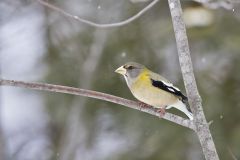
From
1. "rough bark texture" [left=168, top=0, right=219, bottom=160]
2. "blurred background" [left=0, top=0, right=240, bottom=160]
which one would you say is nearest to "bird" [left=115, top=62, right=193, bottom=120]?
"rough bark texture" [left=168, top=0, right=219, bottom=160]

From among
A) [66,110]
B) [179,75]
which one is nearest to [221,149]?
[179,75]

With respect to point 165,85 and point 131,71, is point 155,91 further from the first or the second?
point 131,71

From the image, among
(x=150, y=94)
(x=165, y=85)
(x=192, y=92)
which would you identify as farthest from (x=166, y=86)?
(x=192, y=92)

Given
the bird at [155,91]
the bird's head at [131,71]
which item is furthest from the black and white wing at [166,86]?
the bird's head at [131,71]

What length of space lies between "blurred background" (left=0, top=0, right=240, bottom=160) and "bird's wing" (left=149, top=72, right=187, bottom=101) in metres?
2.25

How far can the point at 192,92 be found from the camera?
3.38m

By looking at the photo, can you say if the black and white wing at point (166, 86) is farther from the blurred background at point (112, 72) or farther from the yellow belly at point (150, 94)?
the blurred background at point (112, 72)

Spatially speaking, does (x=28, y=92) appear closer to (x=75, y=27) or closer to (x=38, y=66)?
(x=38, y=66)

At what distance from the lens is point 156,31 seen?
777 cm

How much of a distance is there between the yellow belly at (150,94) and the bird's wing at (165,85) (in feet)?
0.11

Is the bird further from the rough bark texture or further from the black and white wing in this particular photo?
the rough bark texture

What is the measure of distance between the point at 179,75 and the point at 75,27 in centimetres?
164

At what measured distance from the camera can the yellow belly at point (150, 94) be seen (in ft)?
14.9

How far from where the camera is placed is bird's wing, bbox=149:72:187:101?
4656 millimetres
